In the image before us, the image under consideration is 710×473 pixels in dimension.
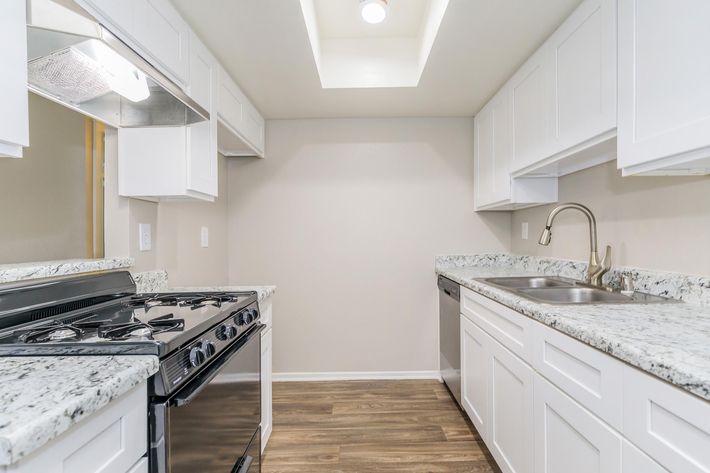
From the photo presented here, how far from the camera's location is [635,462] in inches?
31.5

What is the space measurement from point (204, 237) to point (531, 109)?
2.18m

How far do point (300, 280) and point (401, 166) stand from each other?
1.25 metres

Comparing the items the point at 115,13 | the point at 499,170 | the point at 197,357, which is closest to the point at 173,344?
the point at 197,357

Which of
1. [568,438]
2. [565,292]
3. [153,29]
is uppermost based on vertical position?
[153,29]

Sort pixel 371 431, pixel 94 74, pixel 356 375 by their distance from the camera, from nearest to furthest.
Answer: pixel 94 74
pixel 371 431
pixel 356 375

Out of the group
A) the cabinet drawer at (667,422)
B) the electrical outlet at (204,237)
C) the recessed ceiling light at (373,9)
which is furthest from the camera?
the electrical outlet at (204,237)

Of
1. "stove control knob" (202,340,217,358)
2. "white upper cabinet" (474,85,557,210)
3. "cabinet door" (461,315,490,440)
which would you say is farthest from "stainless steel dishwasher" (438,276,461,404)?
"stove control knob" (202,340,217,358)

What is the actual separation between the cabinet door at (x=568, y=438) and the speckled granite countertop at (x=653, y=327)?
23 centimetres

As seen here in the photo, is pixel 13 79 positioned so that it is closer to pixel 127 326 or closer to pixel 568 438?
pixel 127 326

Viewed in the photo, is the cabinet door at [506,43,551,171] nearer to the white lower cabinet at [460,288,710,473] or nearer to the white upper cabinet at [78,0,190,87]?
the white lower cabinet at [460,288,710,473]

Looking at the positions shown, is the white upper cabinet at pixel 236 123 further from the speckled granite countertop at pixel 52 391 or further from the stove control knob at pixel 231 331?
the speckled granite countertop at pixel 52 391

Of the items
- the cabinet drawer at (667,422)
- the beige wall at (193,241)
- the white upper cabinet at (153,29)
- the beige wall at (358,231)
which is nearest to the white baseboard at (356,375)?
the beige wall at (358,231)

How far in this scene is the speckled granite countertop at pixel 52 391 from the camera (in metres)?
0.50

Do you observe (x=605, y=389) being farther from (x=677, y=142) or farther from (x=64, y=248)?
(x=64, y=248)
